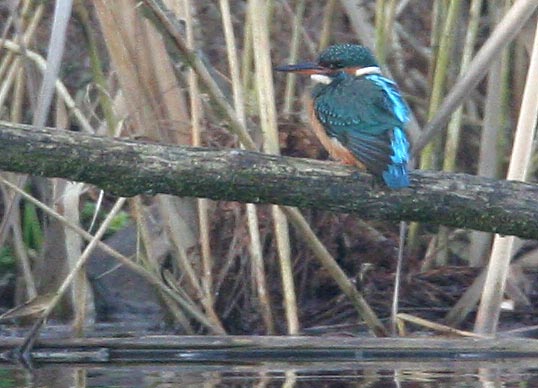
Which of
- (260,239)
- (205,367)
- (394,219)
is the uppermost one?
(394,219)

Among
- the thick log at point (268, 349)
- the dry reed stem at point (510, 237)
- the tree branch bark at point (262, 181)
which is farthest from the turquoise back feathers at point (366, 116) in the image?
the thick log at point (268, 349)

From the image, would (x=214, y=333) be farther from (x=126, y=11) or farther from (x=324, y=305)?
(x=126, y=11)

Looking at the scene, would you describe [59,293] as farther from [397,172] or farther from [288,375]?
[397,172]

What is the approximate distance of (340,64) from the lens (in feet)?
16.7

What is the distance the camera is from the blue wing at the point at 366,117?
426cm

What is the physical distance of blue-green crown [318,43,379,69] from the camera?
506 cm

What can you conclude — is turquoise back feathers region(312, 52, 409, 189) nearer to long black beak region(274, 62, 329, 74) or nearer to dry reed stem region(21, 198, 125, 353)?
long black beak region(274, 62, 329, 74)

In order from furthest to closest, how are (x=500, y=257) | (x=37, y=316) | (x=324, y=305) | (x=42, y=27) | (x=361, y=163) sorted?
(x=42, y=27) → (x=324, y=305) → (x=37, y=316) → (x=500, y=257) → (x=361, y=163)

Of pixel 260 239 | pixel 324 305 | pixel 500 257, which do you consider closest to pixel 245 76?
pixel 260 239

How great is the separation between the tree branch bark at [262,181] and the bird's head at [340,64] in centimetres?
119

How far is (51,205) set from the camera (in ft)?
18.3

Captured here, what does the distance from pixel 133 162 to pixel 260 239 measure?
70.8 inches

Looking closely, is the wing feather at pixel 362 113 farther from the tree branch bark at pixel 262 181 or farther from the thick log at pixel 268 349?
the thick log at pixel 268 349

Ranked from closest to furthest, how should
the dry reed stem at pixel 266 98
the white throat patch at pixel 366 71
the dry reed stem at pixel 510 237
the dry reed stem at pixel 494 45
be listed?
the dry reed stem at pixel 494 45 → the dry reed stem at pixel 510 237 → the dry reed stem at pixel 266 98 → the white throat patch at pixel 366 71
